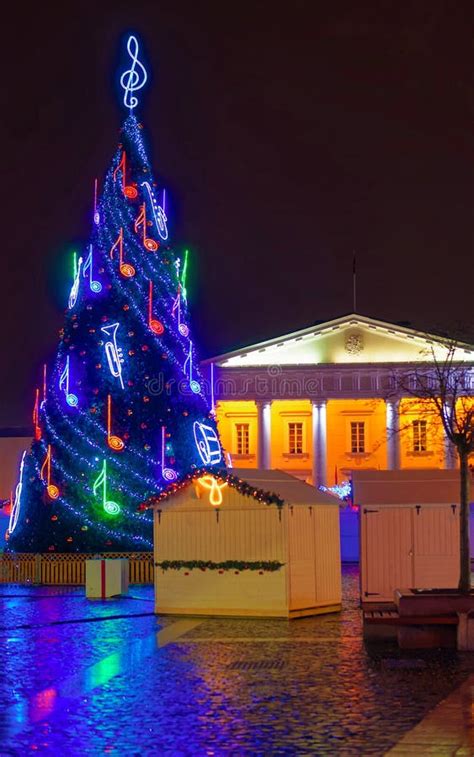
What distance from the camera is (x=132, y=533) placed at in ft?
93.3

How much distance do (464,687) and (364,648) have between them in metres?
3.49

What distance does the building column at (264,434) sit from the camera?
60656mm

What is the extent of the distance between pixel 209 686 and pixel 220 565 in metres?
7.60

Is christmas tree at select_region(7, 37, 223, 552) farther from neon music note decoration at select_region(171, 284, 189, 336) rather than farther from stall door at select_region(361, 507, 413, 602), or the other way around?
stall door at select_region(361, 507, 413, 602)

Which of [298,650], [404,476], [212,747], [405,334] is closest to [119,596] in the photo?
[404,476]

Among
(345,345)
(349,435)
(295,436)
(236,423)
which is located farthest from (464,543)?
(236,423)

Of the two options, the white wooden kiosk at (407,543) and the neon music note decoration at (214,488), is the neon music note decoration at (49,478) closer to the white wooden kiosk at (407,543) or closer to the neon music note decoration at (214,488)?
the neon music note decoration at (214,488)

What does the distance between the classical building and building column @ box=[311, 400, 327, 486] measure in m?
0.05

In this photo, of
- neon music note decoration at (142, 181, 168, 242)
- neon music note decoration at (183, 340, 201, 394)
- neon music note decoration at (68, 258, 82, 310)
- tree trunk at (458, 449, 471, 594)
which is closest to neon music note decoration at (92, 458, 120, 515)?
neon music note decoration at (183, 340, 201, 394)

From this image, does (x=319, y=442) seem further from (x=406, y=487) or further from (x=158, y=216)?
(x=406, y=487)

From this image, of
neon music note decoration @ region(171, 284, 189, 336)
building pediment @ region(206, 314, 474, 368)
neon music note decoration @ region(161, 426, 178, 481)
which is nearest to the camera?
neon music note decoration @ region(161, 426, 178, 481)

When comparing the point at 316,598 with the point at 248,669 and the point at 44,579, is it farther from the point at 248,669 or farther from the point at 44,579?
the point at 44,579

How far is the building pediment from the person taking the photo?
58906mm

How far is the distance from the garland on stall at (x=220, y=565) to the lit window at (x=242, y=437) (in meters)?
42.1
